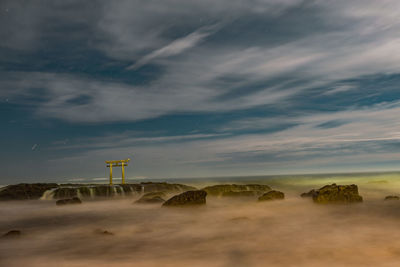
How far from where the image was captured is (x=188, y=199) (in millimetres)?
17656

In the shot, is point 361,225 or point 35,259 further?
point 361,225

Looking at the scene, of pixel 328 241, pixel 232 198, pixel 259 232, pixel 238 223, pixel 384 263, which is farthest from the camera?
pixel 232 198

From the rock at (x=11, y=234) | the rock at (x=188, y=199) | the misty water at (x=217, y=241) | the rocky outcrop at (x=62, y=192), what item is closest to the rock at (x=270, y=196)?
the rock at (x=188, y=199)

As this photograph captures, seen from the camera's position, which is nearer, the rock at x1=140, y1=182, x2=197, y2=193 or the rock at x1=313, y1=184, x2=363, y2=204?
the rock at x1=313, y1=184, x2=363, y2=204

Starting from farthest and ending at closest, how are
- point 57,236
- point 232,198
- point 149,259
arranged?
point 232,198 → point 57,236 → point 149,259

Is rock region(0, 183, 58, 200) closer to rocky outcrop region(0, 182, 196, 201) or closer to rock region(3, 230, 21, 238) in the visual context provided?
rocky outcrop region(0, 182, 196, 201)

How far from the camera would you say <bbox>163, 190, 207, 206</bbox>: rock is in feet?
57.2

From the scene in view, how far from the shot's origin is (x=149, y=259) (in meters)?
7.19

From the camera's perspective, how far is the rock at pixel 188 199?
57.2 ft

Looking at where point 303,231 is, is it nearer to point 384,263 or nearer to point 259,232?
point 259,232

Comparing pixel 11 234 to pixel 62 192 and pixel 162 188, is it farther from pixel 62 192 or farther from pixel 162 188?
pixel 162 188

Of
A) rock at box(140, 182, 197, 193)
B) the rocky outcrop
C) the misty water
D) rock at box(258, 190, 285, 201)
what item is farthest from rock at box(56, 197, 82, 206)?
rock at box(258, 190, 285, 201)

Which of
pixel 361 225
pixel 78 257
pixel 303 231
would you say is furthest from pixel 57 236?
pixel 361 225

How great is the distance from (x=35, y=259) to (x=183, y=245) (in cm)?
362
